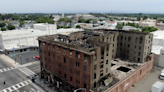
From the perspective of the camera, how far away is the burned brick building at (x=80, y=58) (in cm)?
3609

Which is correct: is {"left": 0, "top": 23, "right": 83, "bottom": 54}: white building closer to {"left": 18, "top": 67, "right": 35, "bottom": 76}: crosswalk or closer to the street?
the street

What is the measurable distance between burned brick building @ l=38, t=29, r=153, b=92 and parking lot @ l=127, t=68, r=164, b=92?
7662 mm

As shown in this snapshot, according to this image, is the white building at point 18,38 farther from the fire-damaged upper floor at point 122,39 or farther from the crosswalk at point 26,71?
the fire-damaged upper floor at point 122,39

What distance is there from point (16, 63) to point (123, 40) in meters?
54.9

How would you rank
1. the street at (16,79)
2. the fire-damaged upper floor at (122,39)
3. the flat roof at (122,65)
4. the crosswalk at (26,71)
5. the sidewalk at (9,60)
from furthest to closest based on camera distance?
the sidewalk at (9,60)
the crosswalk at (26,71)
the fire-damaged upper floor at (122,39)
the flat roof at (122,65)
the street at (16,79)

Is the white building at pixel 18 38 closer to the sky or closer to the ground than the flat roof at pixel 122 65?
closer to the sky

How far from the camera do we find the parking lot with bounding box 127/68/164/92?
158ft

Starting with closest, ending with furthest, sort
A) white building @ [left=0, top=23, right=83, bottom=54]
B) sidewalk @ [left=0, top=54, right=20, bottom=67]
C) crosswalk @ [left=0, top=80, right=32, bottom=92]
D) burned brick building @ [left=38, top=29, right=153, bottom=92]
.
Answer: burned brick building @ [left=38, top=29, right=153, bottom=92] < crosswalk @ [left=0, top=80, right=32, bottom=92] < sidewalk @ [left=0, top=54, right=20, bottom=67] < white building @ [left=0, top=23, right=83, bottom=54]

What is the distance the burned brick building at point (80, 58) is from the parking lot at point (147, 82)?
7.66 metres

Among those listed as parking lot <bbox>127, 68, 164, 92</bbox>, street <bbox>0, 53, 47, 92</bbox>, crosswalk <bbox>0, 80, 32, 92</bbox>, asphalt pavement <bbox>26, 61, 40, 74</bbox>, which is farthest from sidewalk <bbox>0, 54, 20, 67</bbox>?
parking lot <bbox>127, 68, 164, 92</bbox>

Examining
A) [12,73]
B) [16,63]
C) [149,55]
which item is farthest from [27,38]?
[149,55]

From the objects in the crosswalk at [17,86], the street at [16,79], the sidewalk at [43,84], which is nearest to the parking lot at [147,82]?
the sidewalk at [43,84]

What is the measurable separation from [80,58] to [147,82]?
110 feet

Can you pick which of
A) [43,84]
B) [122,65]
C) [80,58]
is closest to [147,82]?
[122,65]
